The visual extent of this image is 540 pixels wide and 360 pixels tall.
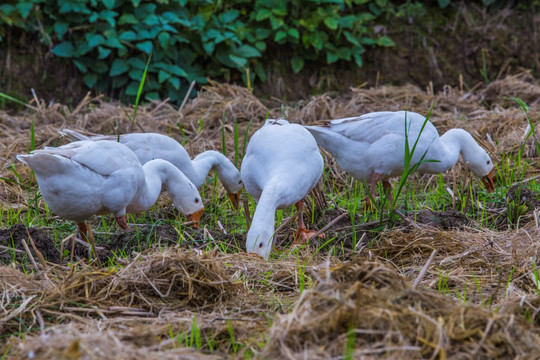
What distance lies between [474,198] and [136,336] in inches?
154

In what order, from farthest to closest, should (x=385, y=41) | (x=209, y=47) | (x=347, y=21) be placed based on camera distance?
1. (x=385, y=41)
2. (x=347, y=21)
3. (x=209, y=47)

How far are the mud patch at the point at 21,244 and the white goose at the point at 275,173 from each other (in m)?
1.23

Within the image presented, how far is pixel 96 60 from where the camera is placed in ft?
29.5

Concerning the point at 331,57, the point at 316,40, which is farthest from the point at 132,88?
the point at 331,57

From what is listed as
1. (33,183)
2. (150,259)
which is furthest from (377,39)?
(150,259)

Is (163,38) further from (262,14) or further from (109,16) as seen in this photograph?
(262,14)

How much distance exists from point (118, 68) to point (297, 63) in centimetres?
249

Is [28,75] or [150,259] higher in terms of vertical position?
[150,259]

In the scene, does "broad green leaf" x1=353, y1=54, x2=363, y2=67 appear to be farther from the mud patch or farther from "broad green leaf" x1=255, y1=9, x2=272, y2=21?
the mud patch

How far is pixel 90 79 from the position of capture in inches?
354

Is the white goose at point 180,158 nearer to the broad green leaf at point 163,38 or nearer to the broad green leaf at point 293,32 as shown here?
the broad green leaf at point 163,38

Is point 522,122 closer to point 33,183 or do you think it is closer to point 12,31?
point 33,183

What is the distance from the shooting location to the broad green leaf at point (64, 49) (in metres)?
8.84

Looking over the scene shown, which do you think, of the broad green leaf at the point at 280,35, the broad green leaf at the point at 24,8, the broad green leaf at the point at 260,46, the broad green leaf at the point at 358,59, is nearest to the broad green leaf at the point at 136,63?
the broad green leaf at the point at 24,8
